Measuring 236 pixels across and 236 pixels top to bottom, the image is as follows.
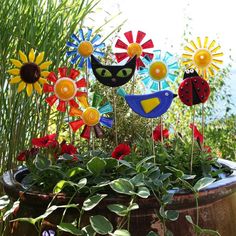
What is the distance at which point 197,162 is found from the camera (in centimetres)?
100

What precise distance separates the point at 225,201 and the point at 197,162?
17 cm

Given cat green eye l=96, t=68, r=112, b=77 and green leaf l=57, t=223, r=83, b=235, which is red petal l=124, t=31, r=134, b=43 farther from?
green leaf l=57, t=223, r=83, b=235

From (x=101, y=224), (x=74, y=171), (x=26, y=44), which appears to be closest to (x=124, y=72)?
(x=74, y=171)

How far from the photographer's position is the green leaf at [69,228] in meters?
0.73

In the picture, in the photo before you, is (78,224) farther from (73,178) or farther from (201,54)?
(201,54)

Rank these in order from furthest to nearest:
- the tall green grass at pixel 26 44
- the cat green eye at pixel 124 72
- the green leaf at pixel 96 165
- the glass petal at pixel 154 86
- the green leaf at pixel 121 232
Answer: the tall green grass at pixel 26 44 → the glass petal at pixel 154 86 → the cat green eye at pixel 124 72 → the green leaf at pixel 96 165 → the green leaf at pixel 121 232

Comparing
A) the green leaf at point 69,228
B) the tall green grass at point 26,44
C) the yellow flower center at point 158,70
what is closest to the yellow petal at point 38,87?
the yellow flower center at point 158,70

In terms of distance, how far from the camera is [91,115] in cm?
100

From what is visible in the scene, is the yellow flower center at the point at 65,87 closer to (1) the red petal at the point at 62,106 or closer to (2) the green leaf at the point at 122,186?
(1) the red petal at the point at 62,106

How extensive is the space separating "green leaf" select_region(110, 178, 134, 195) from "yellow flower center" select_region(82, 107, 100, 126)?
0.83 ft

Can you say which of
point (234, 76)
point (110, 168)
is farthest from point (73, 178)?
point (234, 76)

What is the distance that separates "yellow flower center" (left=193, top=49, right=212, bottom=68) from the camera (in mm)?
1010

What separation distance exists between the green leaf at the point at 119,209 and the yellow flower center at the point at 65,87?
330 millimetres

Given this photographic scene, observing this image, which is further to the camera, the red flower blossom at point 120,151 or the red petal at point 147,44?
the red petal at point 147,44
